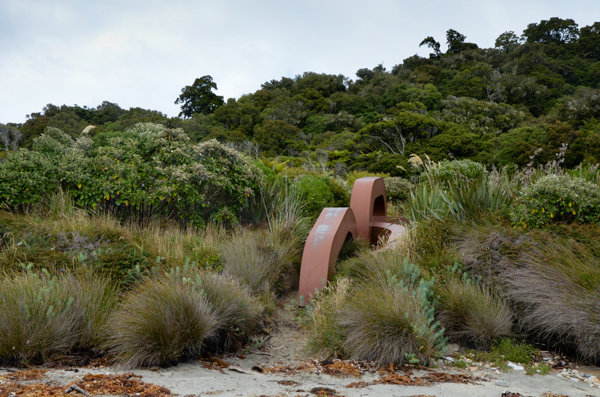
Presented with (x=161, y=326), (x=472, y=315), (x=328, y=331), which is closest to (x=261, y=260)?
(x=328, y=331)

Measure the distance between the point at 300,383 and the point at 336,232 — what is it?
3.49 m

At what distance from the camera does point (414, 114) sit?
3344cm

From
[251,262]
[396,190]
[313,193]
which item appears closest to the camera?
[251,262]

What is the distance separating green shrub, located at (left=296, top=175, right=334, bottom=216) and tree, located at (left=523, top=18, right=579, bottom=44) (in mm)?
63301

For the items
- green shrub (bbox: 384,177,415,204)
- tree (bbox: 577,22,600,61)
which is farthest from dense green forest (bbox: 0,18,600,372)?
tree (bbox: 577,22,600,61)

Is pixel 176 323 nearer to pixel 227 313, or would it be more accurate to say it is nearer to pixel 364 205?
pixel 227 313

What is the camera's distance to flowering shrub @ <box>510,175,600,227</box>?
6.20 m

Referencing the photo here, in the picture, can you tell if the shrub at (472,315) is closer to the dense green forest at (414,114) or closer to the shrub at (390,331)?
the shrub at (390,331)

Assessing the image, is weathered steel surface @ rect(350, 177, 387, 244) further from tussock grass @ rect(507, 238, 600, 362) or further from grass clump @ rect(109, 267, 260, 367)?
grass clump @ rect(109, 267, 260, 367)

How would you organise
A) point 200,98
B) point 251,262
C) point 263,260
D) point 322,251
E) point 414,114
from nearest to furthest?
1. point 322,251
2. point 251,262
3. point 263,260
4. point 414,114
5. point 200,98

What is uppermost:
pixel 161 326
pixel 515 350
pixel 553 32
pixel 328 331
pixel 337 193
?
pixel 553 32

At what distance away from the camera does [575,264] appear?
4.89 m

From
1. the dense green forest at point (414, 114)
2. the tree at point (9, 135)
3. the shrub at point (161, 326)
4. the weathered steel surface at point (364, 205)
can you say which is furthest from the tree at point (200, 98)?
the shrub at point (161, 326)

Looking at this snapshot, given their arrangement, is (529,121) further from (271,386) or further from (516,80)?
(271,386)
